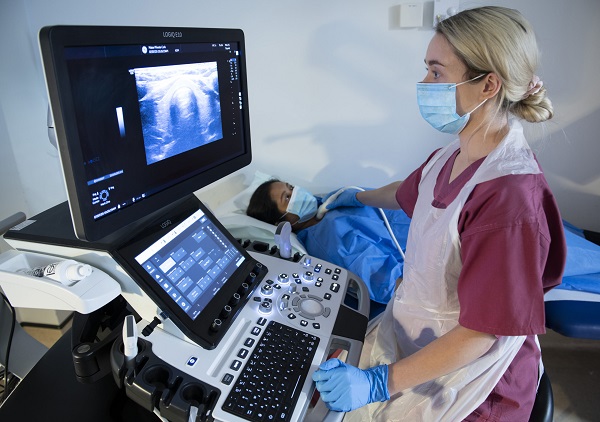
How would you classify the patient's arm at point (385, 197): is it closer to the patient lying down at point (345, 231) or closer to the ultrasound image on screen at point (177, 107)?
the patient lying down at point (345, 231)

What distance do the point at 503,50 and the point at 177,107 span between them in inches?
26.0

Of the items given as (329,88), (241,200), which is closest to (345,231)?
(241,200)

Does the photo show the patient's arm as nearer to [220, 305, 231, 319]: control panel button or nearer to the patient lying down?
the patient lying down

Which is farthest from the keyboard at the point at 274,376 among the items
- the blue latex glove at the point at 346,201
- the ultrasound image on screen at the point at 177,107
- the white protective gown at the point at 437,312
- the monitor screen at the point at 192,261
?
the blue latex glove at the point at 346,201

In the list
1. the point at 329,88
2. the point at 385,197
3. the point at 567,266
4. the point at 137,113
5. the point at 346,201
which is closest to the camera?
the point at 137,113

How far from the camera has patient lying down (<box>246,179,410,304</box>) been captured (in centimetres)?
154

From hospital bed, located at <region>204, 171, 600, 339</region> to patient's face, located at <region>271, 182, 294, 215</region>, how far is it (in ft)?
0.28

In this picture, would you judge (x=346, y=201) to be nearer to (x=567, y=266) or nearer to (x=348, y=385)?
(x=567, y=266)

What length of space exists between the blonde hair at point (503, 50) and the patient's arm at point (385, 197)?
51 cm

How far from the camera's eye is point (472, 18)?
88cm

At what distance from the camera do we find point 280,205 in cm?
191

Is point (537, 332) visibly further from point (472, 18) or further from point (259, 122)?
point (259, 122)

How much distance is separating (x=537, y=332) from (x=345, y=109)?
1367 mm

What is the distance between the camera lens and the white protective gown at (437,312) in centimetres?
85
